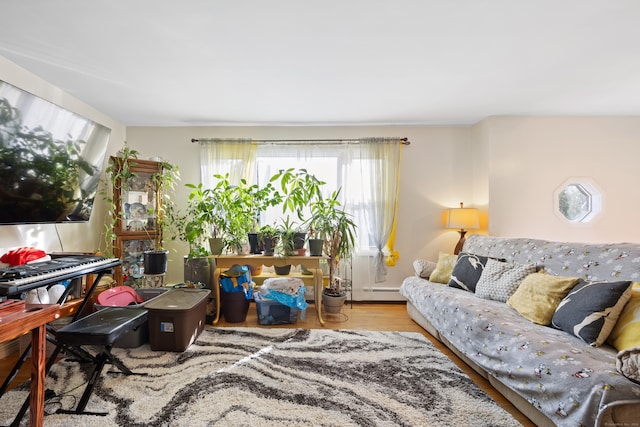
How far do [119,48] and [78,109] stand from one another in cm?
132

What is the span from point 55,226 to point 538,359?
12.2ft

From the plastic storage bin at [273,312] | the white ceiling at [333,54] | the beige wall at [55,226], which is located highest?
the white ceiling at [333,54]

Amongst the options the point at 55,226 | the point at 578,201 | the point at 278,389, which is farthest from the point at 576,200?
the point at 55,226

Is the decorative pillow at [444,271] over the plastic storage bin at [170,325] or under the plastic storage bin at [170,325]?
over

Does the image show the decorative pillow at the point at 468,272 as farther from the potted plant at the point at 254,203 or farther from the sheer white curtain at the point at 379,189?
the potted plant at the point at 254,203

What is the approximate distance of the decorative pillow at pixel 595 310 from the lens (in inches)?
58.5

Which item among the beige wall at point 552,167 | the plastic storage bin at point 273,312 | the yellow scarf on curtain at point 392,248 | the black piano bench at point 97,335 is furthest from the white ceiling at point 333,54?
the plastic storage bin at point 273,312

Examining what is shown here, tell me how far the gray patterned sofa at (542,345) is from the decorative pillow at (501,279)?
0.03 m

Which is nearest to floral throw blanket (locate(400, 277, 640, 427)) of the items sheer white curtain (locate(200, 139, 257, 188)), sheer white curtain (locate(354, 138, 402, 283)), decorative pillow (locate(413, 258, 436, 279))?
decorative pillow (locate(413, 258, 436, 279))

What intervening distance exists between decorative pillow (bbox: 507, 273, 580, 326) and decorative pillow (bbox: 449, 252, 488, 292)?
475 mm

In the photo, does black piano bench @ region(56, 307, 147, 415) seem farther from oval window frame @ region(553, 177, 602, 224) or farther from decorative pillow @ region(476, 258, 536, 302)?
oval window frame @ region(553, 177, 602, 224)

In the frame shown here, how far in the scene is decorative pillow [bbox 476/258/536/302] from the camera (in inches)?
87.4

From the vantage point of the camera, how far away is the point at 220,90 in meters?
2.67

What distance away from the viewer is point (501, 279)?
2.30 metres
